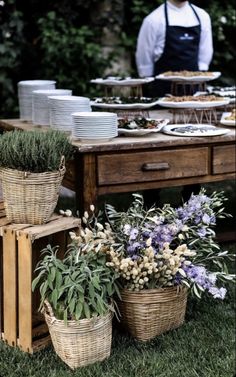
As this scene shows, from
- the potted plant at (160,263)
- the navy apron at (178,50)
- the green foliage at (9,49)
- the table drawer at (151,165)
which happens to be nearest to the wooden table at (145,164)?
the table drawer at (151,165)

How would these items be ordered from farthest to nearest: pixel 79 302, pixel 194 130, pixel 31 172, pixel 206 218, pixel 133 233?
pixel 194 130 → pixel 206 218 → pixel 133 233 → pixel 31 172 → pixel 79 302

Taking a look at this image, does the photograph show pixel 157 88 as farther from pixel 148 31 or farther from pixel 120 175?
pixel 120 175

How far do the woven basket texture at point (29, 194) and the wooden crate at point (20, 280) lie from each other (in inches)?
1.6

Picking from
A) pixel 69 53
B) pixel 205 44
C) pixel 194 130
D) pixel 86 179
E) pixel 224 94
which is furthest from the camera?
pixel 69 53

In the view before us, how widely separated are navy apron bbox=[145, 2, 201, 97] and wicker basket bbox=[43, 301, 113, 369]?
2454 mm

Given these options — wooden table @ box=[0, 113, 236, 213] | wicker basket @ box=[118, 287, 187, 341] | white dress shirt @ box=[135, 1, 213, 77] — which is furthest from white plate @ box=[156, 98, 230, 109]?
white dress shirt @ box=[135, 1, 213, 77]

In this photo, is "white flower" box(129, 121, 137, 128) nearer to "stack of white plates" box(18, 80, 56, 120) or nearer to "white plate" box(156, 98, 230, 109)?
"white plate" box(156, 98, 230, 109)

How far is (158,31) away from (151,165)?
73.0 inches

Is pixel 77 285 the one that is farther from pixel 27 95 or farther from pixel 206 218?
pixel 27 95

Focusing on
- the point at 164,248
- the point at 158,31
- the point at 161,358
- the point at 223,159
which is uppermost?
the point at 158,31

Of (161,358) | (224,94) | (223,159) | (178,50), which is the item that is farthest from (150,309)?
(178,50)

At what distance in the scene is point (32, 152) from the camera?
9.71 feet

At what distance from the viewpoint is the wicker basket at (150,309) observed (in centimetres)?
318

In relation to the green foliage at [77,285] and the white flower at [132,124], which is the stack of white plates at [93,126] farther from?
the green foliage at [77,285]
